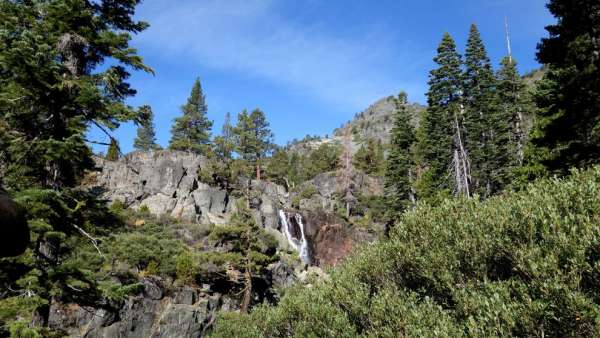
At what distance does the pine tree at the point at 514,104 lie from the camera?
144ft

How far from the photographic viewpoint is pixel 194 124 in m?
69.8

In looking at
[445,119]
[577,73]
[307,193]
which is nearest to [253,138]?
[307,193]

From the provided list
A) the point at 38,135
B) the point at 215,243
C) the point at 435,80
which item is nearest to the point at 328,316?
the point at 38,135

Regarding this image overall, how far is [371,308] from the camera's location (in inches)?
492

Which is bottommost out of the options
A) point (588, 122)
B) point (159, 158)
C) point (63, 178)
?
point (63, 178)

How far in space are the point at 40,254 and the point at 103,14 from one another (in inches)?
278

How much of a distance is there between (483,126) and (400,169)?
11.1m

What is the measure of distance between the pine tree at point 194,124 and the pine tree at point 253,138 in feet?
29.1

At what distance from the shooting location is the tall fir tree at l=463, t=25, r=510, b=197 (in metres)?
43.7

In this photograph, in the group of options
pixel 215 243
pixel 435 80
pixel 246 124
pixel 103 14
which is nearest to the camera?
pixel 103 14

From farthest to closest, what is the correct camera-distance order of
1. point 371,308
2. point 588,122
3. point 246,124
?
point 246,124
point 588,122
point 371,308

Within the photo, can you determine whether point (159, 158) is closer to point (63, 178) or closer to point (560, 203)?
point (63, 178)

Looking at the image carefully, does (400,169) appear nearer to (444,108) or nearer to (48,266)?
(444,108)

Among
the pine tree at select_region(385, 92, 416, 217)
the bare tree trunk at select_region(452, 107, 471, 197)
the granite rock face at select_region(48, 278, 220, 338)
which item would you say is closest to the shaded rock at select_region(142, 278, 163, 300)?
the granite rock face at select_region(48, 278, 220, 338)
